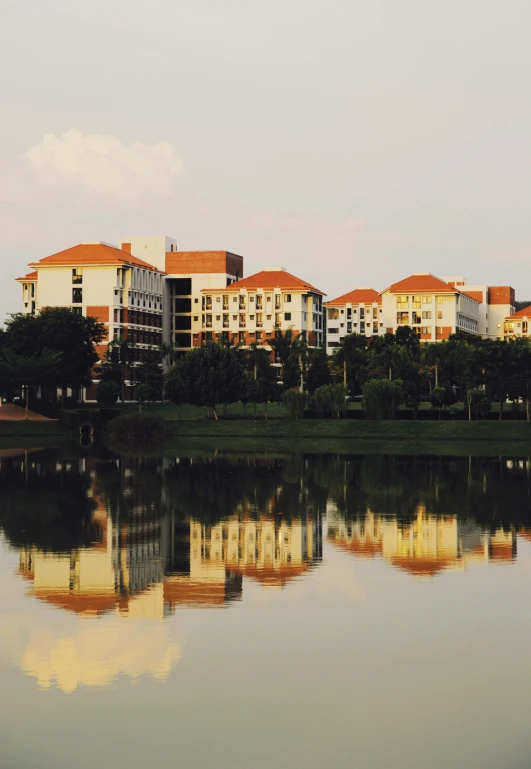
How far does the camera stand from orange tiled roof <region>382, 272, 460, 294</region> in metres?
169

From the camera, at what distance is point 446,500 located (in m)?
43.4

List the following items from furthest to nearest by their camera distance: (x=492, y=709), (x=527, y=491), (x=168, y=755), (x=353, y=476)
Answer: (x=353, y=476) → (x=527, y=491) → (x=492, y=709) → (x=168, y=755)

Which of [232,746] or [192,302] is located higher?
[192,302]

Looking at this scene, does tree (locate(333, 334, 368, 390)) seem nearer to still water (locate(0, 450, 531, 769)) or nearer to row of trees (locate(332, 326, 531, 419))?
row of trees (locate(332, 326, 531, 419))

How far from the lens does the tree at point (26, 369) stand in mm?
105688

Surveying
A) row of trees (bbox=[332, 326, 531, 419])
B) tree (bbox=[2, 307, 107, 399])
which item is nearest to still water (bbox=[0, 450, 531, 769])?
row of trees (bbox=[332, 326, 531, 419])

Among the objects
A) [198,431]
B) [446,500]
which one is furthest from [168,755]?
[198,431]

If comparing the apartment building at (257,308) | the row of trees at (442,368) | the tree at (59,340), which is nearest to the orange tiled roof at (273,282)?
the apartment building at (257,308)

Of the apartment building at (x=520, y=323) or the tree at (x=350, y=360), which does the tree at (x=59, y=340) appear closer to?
the tree at (x=350, y=360)

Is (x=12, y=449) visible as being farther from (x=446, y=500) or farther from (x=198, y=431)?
(x=446, y=500)

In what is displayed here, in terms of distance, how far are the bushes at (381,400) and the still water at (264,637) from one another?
184ft

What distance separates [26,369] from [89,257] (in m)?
42.4

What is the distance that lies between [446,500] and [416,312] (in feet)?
421

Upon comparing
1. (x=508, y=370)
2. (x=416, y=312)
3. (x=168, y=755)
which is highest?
(x=416, y=312)
